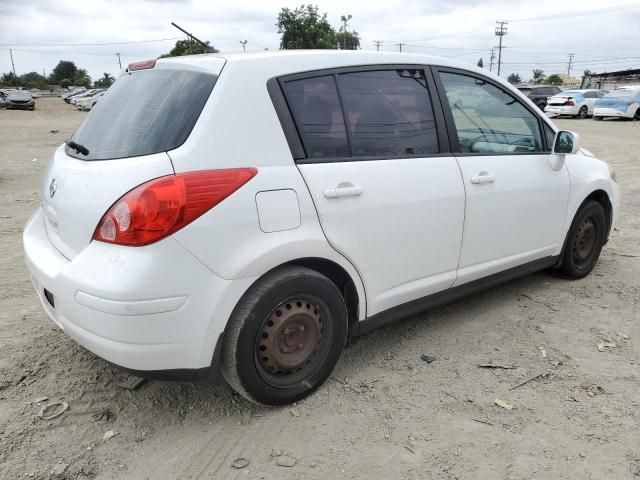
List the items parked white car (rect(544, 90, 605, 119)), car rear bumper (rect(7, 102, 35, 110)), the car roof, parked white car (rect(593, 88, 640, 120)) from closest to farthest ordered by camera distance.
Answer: the car roof → parked white car (rect(593, 88, 640, 120)) → parked white car (rect(544, 90, 605, 119)) → car rear bumper (rect(7, 102, 35, 110))

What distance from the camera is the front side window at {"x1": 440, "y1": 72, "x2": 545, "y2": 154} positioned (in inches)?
134

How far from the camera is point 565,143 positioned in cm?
389

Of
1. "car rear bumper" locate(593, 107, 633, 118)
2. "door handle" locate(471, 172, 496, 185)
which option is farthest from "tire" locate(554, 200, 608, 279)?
"car rear bumper" locate(593, 107, 633, 118)

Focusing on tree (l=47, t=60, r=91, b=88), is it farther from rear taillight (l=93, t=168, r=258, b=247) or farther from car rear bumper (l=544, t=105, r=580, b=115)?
rear taillight (l=93, t=168, r=258, b=247)

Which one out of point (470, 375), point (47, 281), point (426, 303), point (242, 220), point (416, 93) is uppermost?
point (416, 93)

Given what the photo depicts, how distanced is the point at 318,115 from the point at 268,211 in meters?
0.62

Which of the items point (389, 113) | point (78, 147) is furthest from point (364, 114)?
point (78, 147)

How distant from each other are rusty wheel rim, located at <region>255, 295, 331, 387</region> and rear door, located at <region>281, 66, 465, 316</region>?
1.03 ft

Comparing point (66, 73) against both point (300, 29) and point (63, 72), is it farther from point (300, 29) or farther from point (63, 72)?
point (300, 29)

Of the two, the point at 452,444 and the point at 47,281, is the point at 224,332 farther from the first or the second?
the point at 452,444

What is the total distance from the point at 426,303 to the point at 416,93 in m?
1.23

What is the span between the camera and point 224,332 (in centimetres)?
241

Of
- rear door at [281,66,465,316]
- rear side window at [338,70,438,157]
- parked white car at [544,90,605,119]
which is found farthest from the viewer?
parked white car at [544,90,605,119]

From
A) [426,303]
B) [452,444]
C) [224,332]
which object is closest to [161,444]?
[224,332]
